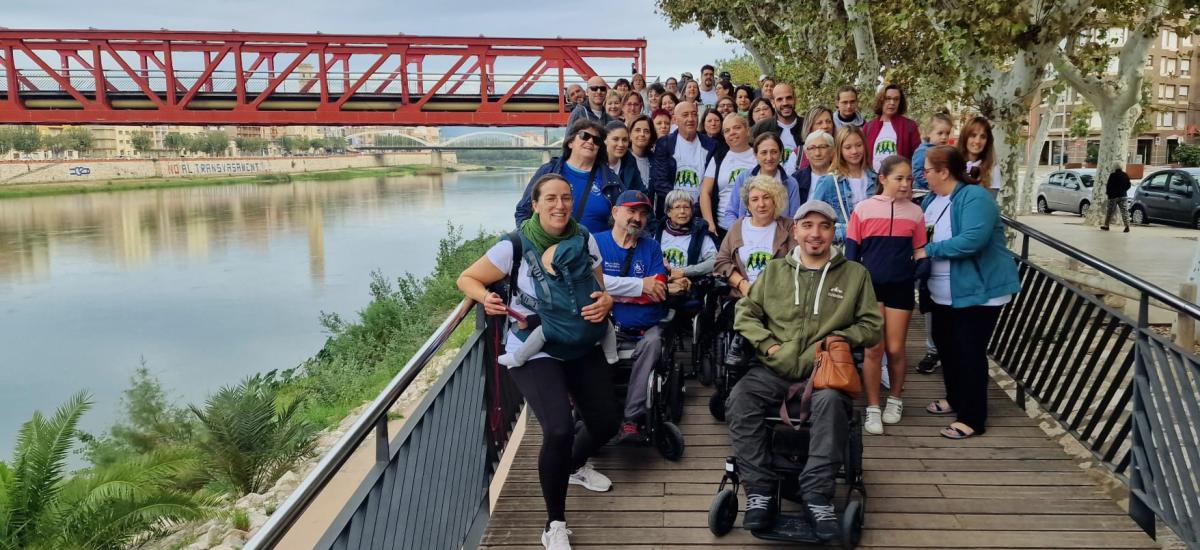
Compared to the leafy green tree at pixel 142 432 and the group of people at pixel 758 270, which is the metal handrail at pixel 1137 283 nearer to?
the group of people at pixel 758 270

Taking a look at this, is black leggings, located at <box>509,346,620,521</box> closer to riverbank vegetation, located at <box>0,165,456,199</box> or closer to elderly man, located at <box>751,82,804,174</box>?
elderly man, located at <box>751,82,804,174</box>

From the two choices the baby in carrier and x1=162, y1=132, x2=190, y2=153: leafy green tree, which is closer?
the baby in carrier

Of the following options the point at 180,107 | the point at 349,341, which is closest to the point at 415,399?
the point at 349,341

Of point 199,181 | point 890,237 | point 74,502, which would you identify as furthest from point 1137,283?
point 199,181

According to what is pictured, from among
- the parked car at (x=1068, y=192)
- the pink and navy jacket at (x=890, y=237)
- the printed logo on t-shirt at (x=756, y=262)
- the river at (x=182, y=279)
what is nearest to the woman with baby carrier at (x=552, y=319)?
the printed logo on t-shirt at (x=756, y=262)

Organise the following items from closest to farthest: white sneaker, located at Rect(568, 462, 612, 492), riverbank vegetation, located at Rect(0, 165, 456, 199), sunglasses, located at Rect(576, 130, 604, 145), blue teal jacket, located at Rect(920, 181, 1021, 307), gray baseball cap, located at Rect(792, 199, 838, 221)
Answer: gray baseball cap, located at Rect(792, 199, 838, 221), white sneaker, located at Rect(568, 462, 612, 492), blue teal jacket, located at Rect(920, 181, 1021, 307), sunglasses, located at Rect(576, 130, 604, 145), riverbank vegetation, located at Rect(0, 165, 456, 199)

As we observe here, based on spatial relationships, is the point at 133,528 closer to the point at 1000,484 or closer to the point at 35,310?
the point at 1000,484

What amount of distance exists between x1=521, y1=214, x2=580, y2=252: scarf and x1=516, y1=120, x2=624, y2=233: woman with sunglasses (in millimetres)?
1007

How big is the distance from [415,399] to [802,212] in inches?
334

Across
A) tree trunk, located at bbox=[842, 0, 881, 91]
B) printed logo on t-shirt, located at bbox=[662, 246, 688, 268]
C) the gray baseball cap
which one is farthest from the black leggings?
tree trunk, located at bbox=[842, 0, 881, 91]

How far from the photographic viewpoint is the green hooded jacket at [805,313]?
145 inches

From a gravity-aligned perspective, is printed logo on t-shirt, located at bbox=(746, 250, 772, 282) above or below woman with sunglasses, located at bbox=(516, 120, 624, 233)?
below

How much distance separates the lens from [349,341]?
54.6ft

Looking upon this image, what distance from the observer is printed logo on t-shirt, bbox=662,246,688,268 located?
5055 millimetres
